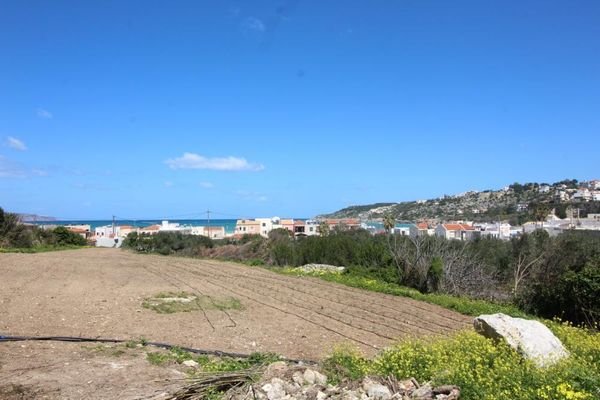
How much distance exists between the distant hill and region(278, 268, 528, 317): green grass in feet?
150

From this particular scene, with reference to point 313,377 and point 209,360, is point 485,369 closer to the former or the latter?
point 313,377

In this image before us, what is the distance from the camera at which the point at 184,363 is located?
6770mm

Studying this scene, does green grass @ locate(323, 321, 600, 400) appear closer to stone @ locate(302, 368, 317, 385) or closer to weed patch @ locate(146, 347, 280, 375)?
stone @ locate(302, 368, 317, 385)

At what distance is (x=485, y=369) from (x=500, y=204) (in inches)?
3606

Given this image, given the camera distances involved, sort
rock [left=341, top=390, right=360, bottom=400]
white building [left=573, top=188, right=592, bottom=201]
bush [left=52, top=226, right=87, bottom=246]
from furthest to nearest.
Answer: white building [left=573, top=188, right=592, bottom=201]
bush [left=52, top=226, right=87, bottom=246]
rock [left=341, top=390, right=360, bottom=400]

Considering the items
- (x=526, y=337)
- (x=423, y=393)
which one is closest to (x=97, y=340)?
(x=423, y=393)

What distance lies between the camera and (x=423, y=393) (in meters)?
4.64

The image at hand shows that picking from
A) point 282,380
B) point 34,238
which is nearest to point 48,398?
point 282,380

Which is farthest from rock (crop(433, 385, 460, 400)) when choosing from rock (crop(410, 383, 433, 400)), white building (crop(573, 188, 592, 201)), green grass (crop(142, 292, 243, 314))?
white building (crop(573, 188, 592, 201))

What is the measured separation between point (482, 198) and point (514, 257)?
86.2m

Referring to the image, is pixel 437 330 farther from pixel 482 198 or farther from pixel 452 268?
pixel 482 198

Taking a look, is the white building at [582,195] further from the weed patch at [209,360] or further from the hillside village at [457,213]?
the weed patch at [209,360]

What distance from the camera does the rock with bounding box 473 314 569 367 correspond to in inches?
231

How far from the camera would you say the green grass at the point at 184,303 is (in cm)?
1133
